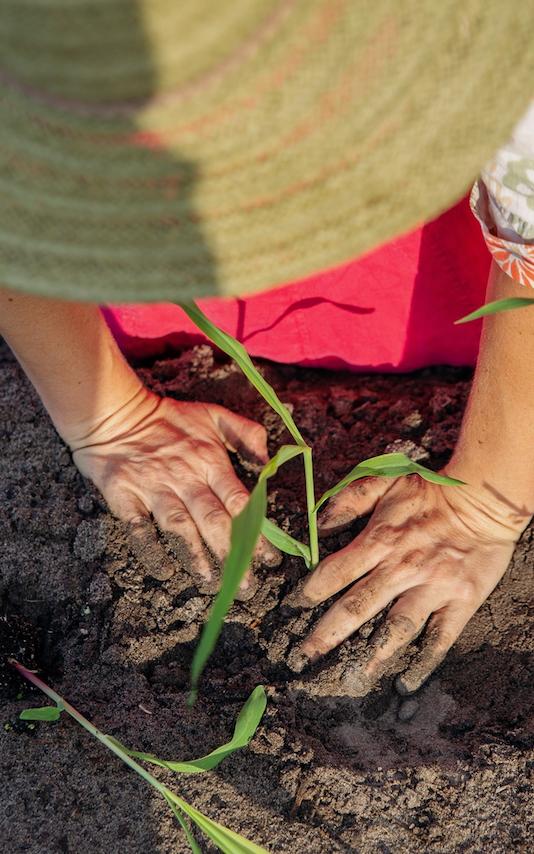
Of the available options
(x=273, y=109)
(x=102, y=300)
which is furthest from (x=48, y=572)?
(x=273, y=109)

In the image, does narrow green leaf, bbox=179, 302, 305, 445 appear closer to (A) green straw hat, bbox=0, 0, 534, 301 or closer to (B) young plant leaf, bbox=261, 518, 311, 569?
(B) young plant leaf, bbox=261, 518, 311, 569

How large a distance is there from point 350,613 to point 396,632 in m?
0.07

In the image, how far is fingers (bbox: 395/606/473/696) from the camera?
125cm

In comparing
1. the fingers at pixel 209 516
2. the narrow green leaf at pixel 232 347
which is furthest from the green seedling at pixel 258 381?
the fingers at pixel 209 516

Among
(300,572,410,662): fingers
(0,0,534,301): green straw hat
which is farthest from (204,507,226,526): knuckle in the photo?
(0,0,534,301): green straw hat

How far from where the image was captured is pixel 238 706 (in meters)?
1.23

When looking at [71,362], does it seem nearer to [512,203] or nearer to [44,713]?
[44,713]

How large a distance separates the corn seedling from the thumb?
196 mm

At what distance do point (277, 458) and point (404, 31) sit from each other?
1.83 feet

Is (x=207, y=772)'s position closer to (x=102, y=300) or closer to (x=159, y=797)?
(x=159, y=797)

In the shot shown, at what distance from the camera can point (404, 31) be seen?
0.58 metres

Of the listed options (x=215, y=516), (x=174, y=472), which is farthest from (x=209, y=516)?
(x=174, y=472)

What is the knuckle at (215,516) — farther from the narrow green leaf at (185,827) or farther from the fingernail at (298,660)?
the narrow green leaf at (185,827)

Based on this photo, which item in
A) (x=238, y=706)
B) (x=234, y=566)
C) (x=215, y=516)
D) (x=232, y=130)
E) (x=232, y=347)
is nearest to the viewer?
(x=232, y=130)
